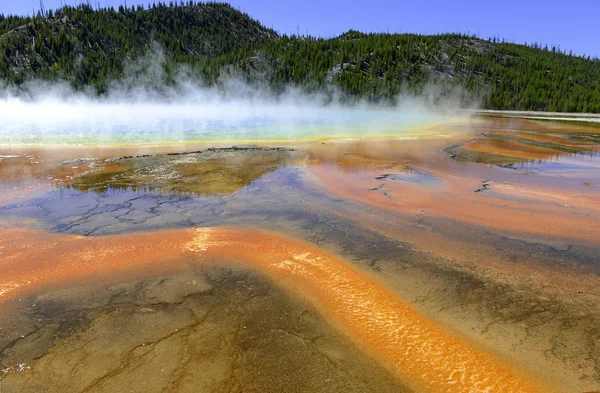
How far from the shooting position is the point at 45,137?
18.3 meters

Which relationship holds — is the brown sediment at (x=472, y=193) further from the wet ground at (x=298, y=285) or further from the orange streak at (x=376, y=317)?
the orange streak at (x=376, y=317)

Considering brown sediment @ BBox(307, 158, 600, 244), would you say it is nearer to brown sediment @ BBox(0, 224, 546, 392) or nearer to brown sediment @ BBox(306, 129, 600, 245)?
brown sediment @ BBox(306, 129, 600, 245)

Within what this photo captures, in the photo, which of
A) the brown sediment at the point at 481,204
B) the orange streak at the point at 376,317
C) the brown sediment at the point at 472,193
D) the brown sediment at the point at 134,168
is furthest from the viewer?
the brown sediment at the point at 134,168

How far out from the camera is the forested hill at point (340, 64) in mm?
66375

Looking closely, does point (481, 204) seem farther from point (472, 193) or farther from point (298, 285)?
point (298, 285)

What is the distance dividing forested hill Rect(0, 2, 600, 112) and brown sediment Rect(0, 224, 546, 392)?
61584mm

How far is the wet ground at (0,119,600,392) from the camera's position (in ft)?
10.5

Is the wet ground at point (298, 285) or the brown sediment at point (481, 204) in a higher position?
the brown sediment at point (481, 204)

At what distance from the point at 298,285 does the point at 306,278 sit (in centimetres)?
22

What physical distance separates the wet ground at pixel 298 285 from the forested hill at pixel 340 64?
193 feet

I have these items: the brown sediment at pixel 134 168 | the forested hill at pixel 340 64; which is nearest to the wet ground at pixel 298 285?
the brown sediment at pixel 134 168

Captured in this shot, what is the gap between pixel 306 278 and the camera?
15.9 ft

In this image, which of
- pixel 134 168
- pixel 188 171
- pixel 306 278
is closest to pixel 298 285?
pixel 306 278

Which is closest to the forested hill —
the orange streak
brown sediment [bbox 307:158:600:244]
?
brown sediment [bbox 307:158:600:244]
